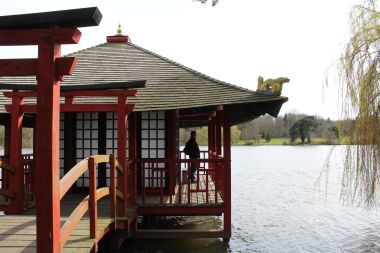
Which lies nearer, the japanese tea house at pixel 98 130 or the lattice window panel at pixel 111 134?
the japanese tea house at pixel 98 130

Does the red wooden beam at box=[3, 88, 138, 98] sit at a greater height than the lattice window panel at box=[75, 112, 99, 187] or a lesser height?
greater

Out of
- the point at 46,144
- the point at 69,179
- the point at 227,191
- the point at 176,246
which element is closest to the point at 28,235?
the point at 69,179

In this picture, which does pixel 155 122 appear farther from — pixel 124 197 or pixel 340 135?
pixel 340 135

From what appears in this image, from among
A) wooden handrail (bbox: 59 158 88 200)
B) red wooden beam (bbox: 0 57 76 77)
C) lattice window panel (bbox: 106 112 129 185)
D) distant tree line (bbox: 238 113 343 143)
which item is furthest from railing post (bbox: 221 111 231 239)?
distant tree line (bbox: 238 113 343 143)

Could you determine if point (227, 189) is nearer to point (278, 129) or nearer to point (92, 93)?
point (92, 93)

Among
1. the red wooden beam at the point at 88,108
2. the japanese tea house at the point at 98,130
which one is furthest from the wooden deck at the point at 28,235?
the red wooden beam at the point at 88,108

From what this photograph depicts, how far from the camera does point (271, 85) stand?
8859 millimetres

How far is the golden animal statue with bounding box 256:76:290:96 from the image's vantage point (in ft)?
28.7

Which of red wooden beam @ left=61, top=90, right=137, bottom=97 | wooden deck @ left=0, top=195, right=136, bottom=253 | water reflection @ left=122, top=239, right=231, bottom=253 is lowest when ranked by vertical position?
water reflection @ left=122, top=239, right=231, bottom=253

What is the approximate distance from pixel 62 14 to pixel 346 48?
14.3 ft

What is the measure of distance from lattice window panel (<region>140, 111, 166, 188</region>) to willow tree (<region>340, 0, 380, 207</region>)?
4683mm

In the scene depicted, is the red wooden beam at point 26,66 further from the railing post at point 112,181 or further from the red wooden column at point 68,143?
the red wooden column at point 68,143

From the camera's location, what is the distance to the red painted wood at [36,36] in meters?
3.61

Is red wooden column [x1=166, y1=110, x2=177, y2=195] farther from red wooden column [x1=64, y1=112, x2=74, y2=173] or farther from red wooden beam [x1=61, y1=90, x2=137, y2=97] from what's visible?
red wooden beam [x1=61, y1=90, x2=137, y2=97]
